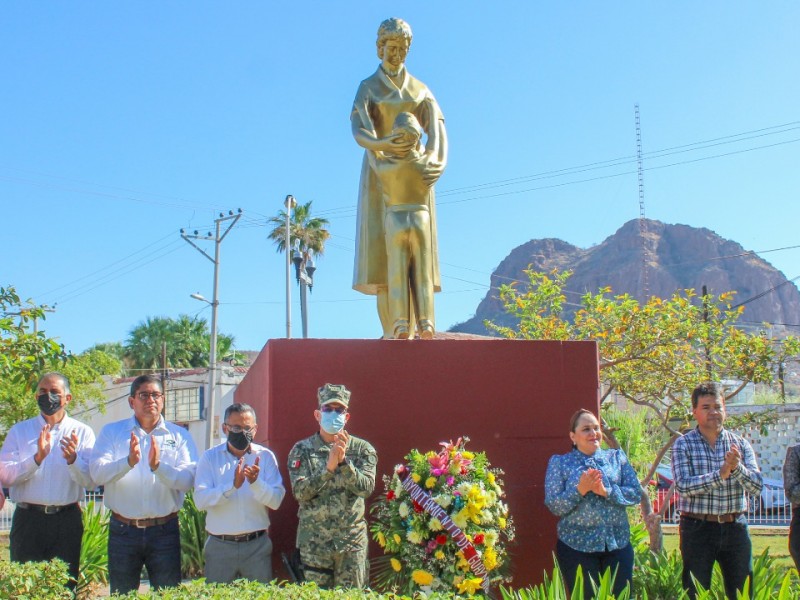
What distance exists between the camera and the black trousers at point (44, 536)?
489 cm

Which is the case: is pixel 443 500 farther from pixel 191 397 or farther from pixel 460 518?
pixel 191 397

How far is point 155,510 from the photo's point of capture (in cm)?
483

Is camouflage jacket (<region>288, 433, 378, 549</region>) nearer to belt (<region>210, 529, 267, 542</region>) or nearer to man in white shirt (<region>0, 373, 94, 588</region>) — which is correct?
belt (<region>210, 529, 267, 542</region>)

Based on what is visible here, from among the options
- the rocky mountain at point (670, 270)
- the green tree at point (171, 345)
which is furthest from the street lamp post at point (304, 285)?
the rocky mountain at point (670, 270)

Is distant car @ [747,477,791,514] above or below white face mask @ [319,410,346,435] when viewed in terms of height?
below

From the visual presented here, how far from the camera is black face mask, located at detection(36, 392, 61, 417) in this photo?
16.4ft

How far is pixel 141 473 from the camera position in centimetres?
488

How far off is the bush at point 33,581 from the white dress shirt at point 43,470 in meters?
0.76

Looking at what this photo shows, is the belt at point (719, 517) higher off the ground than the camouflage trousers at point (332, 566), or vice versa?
the belt at point (719, 517)

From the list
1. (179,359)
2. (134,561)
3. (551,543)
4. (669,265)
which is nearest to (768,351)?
(551,543)

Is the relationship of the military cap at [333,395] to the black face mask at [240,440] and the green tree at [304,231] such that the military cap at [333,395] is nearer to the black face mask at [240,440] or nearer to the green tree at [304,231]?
the black face mask at [240,440]

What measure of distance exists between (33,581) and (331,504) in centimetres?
152

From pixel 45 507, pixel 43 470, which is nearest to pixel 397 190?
pixel 43 470

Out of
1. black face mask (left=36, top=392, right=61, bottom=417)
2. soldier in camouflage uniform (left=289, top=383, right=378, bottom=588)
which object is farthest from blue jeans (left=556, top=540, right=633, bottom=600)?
black face mask (left=36, top=392, right=61, bottom=417)
